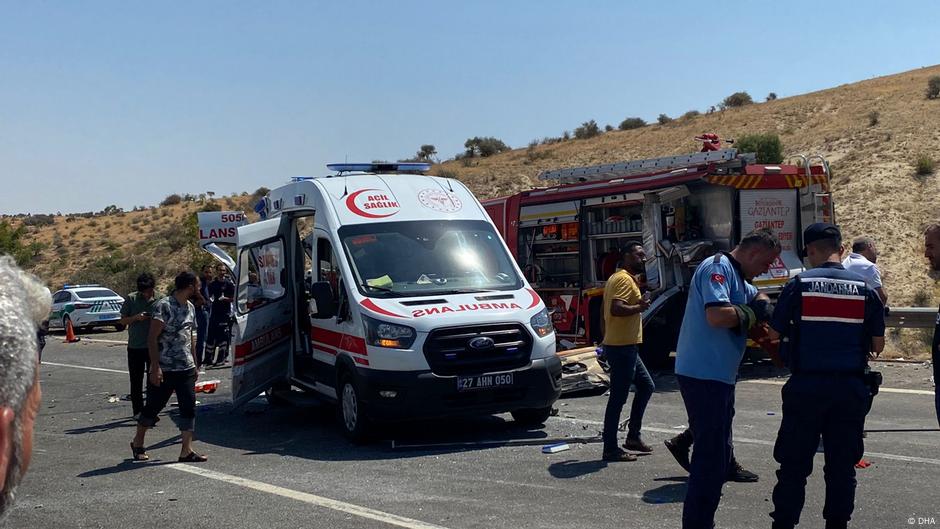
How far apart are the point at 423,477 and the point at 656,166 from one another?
27.6 ft

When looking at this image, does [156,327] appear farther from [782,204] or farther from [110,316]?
[110,316]

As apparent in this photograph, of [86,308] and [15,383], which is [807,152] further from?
[15,383]

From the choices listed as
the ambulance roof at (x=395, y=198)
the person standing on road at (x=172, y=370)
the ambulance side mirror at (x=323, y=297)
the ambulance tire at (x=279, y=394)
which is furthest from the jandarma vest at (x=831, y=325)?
the ambulance tire at (x=279, y=394)

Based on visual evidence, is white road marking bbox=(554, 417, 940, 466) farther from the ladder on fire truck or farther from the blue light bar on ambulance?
the ladder on fire truck

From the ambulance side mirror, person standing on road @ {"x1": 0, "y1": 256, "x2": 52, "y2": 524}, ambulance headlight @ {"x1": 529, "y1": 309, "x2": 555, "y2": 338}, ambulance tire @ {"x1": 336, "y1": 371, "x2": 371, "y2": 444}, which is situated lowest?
ambulance tire @ {"x1": 336, "y1": 371, "x2": 371, "y2": 444}

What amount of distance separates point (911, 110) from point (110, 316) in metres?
32.0

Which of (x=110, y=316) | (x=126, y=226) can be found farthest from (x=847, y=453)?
(x=126, y=226)

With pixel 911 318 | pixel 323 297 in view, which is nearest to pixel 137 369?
pixel 323 297

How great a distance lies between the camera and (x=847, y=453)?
215 inches

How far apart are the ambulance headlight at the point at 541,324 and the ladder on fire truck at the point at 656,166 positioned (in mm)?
5012

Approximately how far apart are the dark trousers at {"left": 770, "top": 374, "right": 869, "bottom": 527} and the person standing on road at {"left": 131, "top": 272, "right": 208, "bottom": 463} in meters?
5.56

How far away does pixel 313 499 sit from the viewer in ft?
24.1

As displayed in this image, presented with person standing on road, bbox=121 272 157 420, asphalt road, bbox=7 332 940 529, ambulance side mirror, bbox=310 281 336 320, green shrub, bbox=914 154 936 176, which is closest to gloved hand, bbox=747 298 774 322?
asphalt road, bbox=7 332 940 529

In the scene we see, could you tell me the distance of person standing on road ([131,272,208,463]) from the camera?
9.05 m
